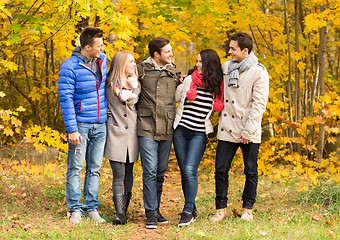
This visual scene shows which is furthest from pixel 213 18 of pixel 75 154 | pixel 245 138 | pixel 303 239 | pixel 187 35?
pixel 303 239

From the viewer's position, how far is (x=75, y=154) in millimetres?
4266

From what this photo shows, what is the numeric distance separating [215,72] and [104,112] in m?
1.30

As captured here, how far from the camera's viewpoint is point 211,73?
4.30 meters

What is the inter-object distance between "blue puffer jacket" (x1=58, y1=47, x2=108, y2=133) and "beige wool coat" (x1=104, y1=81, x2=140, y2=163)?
0.37 ft

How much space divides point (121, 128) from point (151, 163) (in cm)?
52

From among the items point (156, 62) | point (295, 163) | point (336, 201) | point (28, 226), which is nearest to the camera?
point (28, 226)

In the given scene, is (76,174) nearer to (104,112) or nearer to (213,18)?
(104,112)

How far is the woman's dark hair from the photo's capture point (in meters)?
4.28

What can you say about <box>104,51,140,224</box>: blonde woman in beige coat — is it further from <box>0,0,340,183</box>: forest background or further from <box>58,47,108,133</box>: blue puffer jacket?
<box>0,0,340,183</box>: forest background

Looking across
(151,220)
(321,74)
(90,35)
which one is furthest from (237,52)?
(321,74)

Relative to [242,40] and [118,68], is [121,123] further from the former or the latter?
[242,40]

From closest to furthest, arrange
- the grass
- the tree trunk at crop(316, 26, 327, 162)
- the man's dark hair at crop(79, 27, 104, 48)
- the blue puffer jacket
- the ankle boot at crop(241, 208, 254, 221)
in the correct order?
1. the grass
2. the blue puffer jacket
3. the man's dark hair at crop(79, 27, 104, 48)
4. the ankle boot at crop(241, 208, 254, 221)
5. the tree trunk at crop(316, 26, 327, 162)

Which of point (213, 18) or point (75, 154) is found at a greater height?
point (213, 18)

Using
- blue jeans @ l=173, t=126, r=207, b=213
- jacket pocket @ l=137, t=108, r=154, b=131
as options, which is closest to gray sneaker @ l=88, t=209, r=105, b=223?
blue jeans @ l=173, t=126, r=207, b=213
